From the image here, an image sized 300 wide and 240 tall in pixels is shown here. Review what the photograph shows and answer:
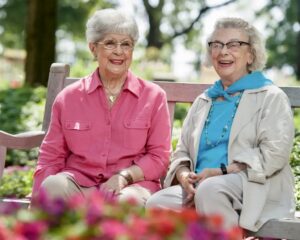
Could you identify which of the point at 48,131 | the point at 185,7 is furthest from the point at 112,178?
the point at 185,7

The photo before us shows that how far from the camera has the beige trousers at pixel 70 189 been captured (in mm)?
4230

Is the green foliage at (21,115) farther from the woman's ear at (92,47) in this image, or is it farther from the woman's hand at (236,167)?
the woman's hand at (236,167)

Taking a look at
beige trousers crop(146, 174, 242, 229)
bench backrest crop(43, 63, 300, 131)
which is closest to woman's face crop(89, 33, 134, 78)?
bench backrest crop(43, 63, 300, 131)

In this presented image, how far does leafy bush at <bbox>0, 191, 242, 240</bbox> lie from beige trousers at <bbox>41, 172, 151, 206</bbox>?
1.74 metres

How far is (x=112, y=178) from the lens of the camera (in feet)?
14.5

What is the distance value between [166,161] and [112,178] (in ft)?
1.17

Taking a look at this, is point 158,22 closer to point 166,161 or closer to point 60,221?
point 166,161

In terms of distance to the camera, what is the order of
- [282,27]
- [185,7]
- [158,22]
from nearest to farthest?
[158,22], [185,7], [282,27]

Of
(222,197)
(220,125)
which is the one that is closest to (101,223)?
(222,197)

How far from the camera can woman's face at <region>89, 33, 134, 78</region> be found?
457 centimetres

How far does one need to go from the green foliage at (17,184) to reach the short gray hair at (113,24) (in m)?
2.61

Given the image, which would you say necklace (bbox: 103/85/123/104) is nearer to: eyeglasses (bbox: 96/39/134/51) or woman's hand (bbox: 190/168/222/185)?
eyeglasses (bbox: 96/39/134/51)

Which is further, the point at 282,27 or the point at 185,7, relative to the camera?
the point at 282,27

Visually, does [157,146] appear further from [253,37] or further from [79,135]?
[253,37]
